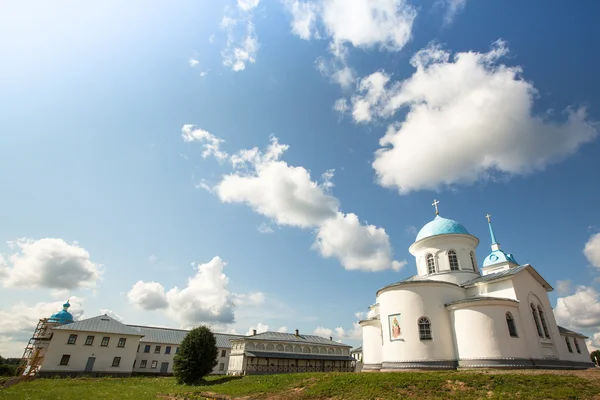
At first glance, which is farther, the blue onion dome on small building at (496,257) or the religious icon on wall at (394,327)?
the blue onion dome on small building at (496,257)

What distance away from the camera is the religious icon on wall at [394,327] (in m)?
21.5

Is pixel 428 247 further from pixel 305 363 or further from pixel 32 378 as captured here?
pixel 32 378

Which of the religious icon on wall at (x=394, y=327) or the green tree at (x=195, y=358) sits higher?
the religious icon on wall at (x=394, y=327)

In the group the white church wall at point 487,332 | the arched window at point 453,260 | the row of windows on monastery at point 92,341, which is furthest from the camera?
the row of windows on monastery at point 92,341

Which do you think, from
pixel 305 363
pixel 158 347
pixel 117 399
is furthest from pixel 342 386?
pixel 158 347

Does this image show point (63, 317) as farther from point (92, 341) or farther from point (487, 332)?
point (487, 332)

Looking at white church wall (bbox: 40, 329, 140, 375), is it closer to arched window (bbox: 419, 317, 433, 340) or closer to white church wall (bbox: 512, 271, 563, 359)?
arched window (bbox: 419, 317, 433, 340)

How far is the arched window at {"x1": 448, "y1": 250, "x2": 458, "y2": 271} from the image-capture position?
26858mm

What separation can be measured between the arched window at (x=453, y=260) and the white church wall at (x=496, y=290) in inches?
113

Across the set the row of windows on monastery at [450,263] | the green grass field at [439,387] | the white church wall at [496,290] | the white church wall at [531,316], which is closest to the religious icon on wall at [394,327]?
the green grass field at [439,387]

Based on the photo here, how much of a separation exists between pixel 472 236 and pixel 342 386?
735 inches

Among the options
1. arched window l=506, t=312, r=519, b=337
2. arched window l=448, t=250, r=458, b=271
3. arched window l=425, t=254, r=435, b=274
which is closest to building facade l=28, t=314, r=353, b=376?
arched window l=425, t=254, r=435, b=274

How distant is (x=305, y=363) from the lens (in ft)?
152

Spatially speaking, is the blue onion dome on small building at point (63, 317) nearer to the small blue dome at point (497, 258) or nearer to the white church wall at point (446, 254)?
the white church wall at point (446, 254)
